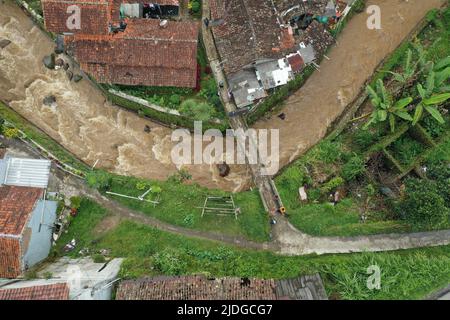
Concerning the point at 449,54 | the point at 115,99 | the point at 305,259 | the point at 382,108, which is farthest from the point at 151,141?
the point at 449,54

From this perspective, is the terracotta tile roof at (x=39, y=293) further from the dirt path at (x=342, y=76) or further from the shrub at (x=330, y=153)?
the shrub at (x=330, y=153)

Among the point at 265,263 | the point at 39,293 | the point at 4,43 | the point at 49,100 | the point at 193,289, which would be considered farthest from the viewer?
the point at 4,43

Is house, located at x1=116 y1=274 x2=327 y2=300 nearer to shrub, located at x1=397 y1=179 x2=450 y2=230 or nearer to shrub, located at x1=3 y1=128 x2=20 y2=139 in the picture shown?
shrub, located at x1=397 y1=179 x2=450 y2=230

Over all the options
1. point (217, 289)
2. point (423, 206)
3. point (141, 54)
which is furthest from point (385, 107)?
point (141, 54)

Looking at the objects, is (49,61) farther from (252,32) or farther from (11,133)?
(252,32)

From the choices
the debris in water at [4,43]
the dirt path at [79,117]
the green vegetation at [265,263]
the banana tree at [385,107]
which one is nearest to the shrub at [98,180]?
the dirt path at [79,117]

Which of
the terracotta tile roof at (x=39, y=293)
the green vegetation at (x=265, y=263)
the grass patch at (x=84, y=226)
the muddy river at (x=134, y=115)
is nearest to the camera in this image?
the terracotta tile roof at (x=39, y=293)

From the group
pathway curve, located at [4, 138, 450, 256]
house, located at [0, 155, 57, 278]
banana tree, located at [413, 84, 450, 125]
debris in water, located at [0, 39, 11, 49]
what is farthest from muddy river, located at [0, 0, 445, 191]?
banana tree, located at [413, 84, 450, 125]
